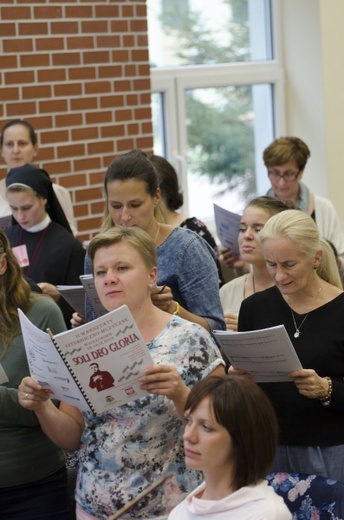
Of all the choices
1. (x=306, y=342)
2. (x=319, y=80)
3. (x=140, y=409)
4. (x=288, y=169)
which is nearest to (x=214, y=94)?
(x=319, y=80)

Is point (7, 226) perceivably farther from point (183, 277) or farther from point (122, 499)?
point (122, 499)

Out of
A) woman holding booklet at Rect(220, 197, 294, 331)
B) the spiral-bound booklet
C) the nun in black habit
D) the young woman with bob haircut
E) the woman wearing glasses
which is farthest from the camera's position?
the woman wearing glasses

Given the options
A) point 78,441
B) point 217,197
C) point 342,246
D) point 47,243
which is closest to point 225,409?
point 78,441

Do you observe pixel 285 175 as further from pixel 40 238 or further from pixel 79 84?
pixel 40 238

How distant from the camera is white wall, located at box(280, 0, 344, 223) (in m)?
6.83

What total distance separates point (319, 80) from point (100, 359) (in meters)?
4.86

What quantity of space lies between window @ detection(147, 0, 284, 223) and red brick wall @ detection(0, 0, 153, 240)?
60 cm

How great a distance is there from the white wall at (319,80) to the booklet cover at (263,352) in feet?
14.1

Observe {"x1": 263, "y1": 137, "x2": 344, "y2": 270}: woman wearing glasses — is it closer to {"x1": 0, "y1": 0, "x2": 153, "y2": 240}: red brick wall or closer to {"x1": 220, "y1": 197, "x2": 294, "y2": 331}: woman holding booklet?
{"x1": 0, "y1": 0, "x2": 153, "y2": 240}: red brick wall

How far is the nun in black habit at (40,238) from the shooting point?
4.34m

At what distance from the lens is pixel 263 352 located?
9.04 feet

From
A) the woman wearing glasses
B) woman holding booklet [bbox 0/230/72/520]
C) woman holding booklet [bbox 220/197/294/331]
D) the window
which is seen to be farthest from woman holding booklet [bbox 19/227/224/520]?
the window

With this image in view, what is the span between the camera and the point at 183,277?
132 inches

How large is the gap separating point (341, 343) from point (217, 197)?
4.15 meters
